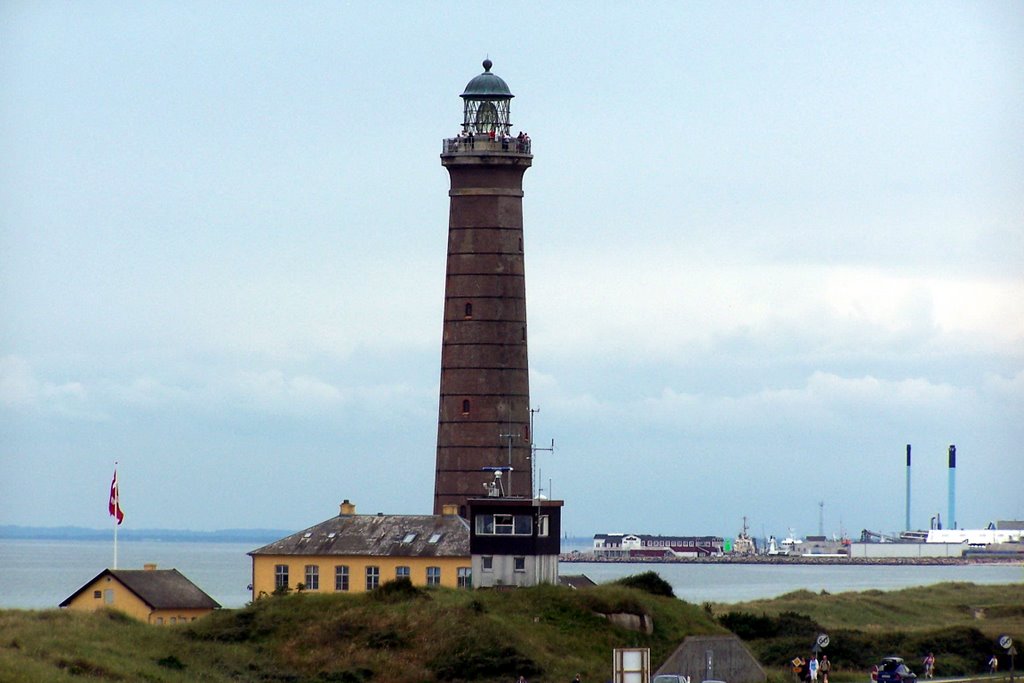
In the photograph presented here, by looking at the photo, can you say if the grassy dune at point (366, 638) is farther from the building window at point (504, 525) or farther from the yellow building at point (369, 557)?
the yellow building at point (369, 557)

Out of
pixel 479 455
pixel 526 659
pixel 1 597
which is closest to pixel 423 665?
pixel 526 659

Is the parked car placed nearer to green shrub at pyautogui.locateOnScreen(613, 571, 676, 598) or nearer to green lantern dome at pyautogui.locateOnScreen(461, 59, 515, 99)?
green shrub at pyautogui.locateOnScreen(613, 571, 676, 598)

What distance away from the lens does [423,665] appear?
2339 inches

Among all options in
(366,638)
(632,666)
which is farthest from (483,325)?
(632,666)

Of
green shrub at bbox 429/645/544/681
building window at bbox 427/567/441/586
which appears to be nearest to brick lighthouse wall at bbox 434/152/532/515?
building window at bbox 427/567/441/586

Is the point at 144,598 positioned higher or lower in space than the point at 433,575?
lower

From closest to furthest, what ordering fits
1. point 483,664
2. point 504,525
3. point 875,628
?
point 483,664 < point 504,525 < point 875,628

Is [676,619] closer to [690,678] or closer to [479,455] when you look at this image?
[690,678]

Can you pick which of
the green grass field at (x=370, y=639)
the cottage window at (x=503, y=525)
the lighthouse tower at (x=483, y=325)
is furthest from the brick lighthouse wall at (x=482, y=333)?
the green grass field at (x=370, y=639)

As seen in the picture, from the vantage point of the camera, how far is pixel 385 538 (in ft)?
239

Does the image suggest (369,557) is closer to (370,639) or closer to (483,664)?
(370,639)

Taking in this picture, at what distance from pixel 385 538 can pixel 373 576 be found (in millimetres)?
1623

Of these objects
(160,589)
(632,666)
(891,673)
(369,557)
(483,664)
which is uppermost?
(369,557)

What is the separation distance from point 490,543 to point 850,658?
15.5m
